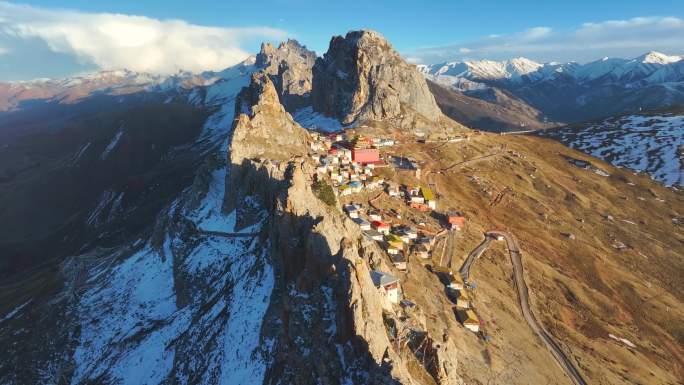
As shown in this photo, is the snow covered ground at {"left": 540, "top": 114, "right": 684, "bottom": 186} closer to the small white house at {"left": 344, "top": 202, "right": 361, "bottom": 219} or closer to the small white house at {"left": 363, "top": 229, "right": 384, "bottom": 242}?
the small white house at {"left": 344, "top": 202, "right": 361, "bottom": 219}

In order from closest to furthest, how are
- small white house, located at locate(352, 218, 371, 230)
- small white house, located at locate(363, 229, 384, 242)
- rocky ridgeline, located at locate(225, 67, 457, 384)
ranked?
rocky ridgeline, located at locate(225, 67, 457, 384), small white house, located at locate(363, 229, 384, 242), small white house, located at locate(352, 218, 371, 230)

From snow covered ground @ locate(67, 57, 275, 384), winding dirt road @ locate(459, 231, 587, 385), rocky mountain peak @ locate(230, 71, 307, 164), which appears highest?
rocky mountain peak @ locate(230, 71, 307, 164)

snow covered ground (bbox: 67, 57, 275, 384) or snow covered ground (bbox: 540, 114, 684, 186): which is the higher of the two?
snow covered ground (bbox: 67, 57, 275, 384)

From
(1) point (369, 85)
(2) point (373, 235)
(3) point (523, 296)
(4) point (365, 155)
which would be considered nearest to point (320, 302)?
(2) point (373, 235)

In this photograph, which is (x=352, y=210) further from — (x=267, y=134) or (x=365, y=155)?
(x=365, y=155)

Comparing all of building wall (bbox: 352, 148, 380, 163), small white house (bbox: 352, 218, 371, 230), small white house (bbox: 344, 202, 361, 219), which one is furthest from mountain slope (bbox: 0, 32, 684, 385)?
small white house (bbox: 352, 218, 371, 230)

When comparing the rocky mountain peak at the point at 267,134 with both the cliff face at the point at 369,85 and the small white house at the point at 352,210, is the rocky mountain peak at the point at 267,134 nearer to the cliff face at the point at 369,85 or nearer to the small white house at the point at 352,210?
the small white house at the point at 352,210

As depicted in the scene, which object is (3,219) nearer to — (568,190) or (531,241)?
(531,241)
